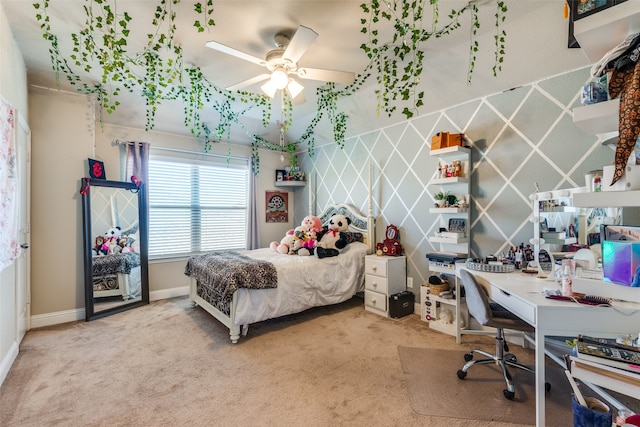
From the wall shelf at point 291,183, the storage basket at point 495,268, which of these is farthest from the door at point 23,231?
the storage basket at point 495,268

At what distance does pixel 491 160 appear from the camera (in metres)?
2.93

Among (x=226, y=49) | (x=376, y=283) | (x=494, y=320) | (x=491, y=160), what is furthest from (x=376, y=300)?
(x=226, y=49)

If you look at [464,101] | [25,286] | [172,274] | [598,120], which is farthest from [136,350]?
[464,101]

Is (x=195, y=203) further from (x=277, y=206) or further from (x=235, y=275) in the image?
(x=235, y=275)

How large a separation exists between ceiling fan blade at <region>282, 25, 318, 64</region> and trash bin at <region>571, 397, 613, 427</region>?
228 centimetres

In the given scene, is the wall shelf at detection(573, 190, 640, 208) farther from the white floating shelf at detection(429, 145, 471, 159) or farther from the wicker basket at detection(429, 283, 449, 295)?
the wicker basket at detection(429, 283, 449, 295)

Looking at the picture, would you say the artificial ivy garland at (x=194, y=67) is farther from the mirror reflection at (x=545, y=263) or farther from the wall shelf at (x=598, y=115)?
the mirror reflection at (x=545, y=263)

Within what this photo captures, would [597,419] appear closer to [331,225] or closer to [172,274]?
[331,225]

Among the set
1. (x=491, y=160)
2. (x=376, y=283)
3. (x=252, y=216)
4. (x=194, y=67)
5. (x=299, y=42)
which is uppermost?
(x=194, y=67)

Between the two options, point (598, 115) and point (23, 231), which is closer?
point (598, 115)

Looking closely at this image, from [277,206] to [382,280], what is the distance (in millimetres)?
2716

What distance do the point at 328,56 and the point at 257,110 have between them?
5.96ft

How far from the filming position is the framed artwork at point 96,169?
3.43 meters

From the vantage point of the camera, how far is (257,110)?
4211mm
